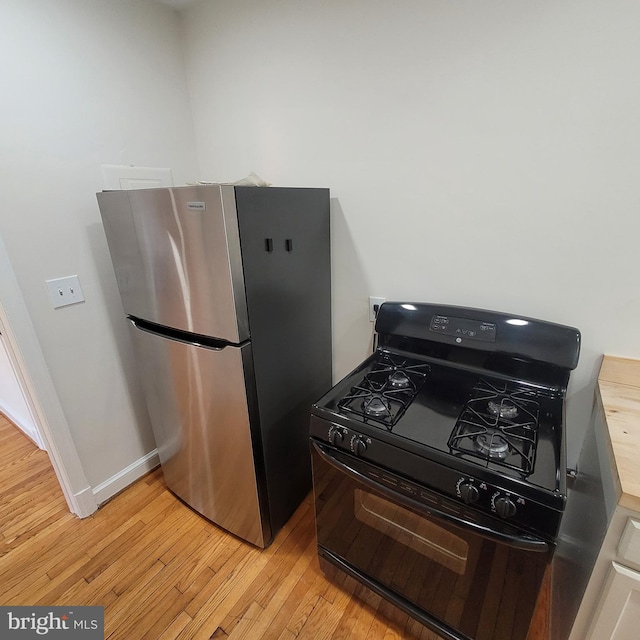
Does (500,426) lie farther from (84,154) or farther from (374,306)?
(84,154)

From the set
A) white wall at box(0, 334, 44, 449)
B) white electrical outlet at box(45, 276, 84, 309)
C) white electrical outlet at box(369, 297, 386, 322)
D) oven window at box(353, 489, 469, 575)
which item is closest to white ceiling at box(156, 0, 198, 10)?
white electrical outlet at box(45, 276, 84, 309)

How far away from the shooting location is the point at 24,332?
139cm

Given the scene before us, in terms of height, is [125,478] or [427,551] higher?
[427,551]

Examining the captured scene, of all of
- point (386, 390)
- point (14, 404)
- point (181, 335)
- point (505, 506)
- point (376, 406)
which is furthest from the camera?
point (14, 404)

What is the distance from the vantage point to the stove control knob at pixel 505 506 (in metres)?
0.80

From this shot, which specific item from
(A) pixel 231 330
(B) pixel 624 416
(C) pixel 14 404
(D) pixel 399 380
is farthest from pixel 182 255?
(C) pixel 14 404

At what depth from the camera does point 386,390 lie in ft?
4.04

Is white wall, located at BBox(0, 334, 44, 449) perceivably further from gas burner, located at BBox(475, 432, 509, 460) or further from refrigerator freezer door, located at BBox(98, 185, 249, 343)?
gas burner, located at BBox(475, 432, 509, 460)

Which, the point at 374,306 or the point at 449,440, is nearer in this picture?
the point at 449,440

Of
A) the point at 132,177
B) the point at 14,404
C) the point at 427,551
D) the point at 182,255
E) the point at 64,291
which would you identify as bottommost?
the point at 14,404

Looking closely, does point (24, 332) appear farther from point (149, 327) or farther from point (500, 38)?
point (500, 38)

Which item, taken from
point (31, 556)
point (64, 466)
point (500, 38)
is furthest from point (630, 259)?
point (31, 556)

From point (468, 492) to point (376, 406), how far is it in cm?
36

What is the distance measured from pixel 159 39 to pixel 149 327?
1406 mm
